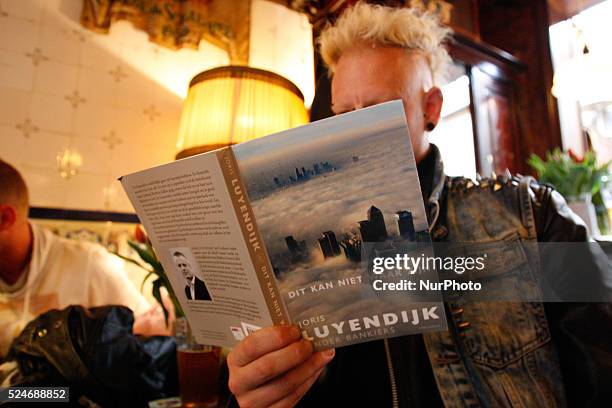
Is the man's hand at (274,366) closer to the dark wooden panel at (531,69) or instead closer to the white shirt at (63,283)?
the white shirt at (63,283)

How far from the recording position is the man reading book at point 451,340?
1.40 ft

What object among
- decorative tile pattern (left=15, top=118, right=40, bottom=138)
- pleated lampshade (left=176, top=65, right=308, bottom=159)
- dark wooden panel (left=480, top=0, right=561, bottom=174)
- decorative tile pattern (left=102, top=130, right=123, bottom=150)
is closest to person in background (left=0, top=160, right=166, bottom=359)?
decorative tile pattern (left=15, top=118, right=40, bottom=138)

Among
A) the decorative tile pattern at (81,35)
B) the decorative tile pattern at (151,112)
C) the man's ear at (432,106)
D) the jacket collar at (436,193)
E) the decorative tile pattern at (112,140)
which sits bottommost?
the jacket collar at (436,193)

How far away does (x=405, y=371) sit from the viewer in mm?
562

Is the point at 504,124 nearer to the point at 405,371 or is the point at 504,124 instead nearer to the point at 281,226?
the point at 405,371

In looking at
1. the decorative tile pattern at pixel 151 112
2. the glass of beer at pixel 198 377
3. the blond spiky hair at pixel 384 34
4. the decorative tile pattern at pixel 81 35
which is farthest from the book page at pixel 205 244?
the decorative tile pattern at pixel 81 35

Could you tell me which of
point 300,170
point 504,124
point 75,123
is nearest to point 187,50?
point 75,123

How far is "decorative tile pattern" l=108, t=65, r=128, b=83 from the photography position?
131 centimetres

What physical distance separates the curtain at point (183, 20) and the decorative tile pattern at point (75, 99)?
24cm

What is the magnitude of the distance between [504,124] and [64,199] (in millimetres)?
1860

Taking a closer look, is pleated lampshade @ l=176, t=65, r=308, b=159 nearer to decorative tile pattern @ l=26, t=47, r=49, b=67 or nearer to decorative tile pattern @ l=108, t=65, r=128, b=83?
decorative tile pattern @ l=108, t=65, r=128, b=83

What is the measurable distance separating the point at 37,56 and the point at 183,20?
1.70 feet

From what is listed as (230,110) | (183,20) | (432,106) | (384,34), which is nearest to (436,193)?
(432,106)

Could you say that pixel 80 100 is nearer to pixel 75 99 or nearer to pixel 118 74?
pixel 75 99
